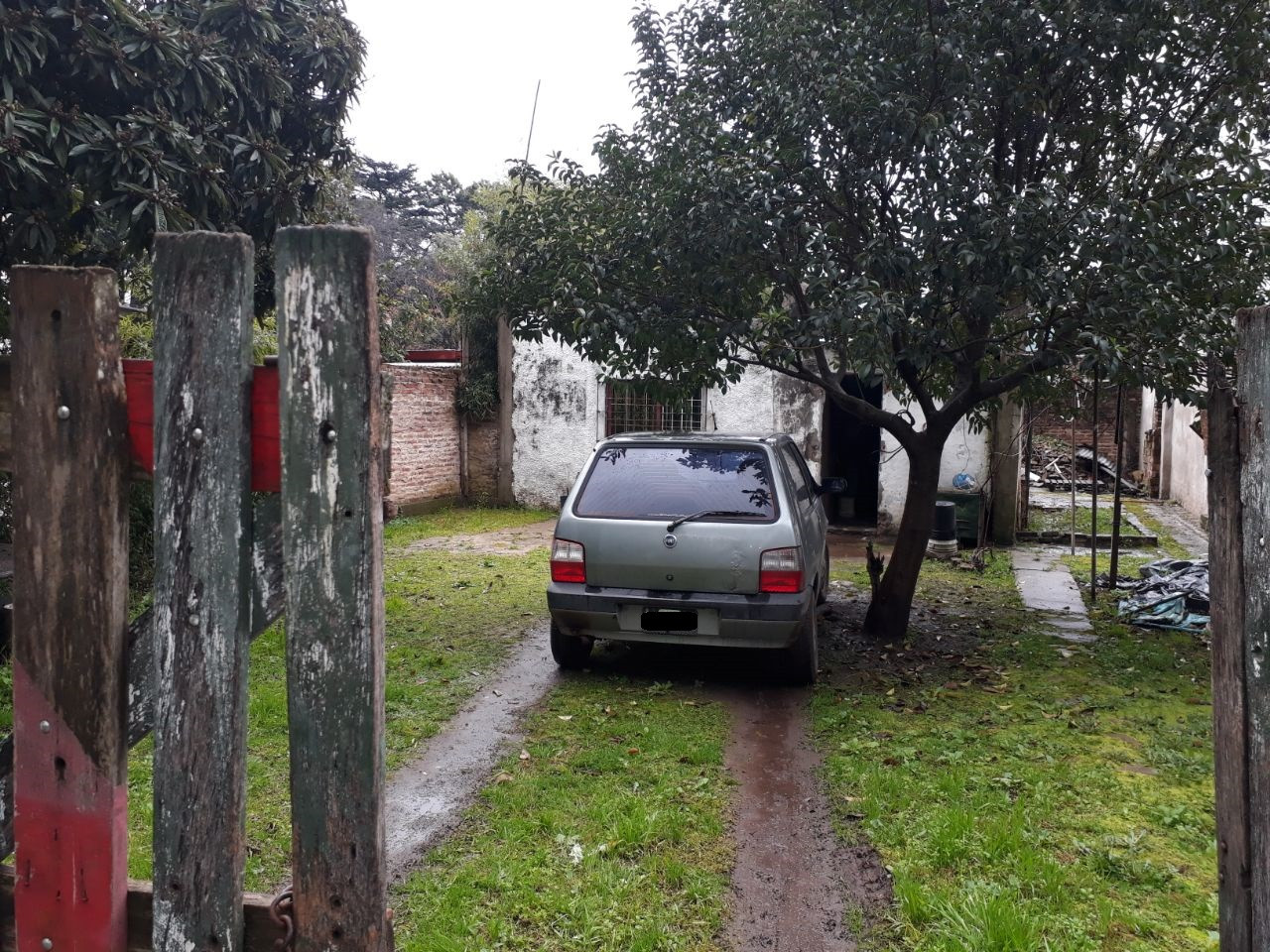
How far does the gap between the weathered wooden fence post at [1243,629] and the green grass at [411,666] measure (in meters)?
3.30

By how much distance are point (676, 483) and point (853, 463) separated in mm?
12122

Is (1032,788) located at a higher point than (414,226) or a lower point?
lower

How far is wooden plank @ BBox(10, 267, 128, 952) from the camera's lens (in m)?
1.59

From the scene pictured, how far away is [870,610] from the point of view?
26.8ft

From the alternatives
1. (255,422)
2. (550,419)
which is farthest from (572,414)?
(255,422)

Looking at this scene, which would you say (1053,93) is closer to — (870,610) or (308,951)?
(870,610)

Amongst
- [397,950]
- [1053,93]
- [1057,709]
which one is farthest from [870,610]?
[397,950]

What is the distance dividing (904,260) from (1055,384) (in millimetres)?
3275

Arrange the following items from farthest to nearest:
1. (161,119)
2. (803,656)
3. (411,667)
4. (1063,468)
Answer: (1063,468) < (411,667) < (803,656) < (161,119)

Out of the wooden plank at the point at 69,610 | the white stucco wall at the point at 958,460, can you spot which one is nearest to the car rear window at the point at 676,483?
the wooden plank at the point at 69,610

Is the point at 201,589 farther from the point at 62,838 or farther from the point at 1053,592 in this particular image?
the point at 1053,592

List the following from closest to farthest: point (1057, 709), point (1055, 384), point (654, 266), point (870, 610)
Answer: point (1057, 709) < point (654, 266) < point (870, 610) < point (1055, 384)

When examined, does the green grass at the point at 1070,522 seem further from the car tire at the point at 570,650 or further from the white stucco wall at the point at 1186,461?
the car tire at the point at 570,650

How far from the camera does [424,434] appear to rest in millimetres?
15789
